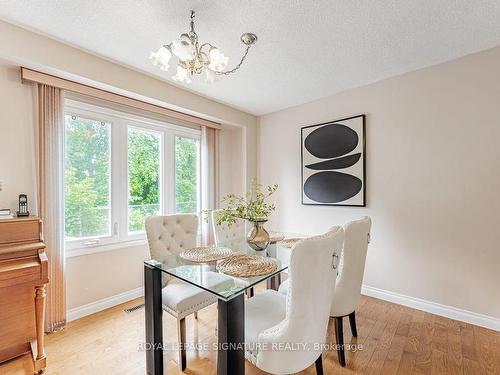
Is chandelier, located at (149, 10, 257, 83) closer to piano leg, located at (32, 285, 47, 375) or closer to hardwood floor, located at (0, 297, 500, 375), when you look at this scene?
piano leg, located at (32, 285, 47, 375)

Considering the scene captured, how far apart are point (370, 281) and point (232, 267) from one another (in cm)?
205

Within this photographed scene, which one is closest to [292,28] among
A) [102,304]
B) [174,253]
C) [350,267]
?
[350,267]

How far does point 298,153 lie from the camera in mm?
3520

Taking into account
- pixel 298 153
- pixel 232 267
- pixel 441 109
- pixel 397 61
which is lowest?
pixel 232 267

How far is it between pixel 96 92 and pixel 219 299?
229 cm

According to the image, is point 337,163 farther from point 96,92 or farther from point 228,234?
point 96,92

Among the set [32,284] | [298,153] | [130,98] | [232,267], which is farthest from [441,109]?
[32,284]

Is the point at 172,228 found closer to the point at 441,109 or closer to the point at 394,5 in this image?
the point at 394,5

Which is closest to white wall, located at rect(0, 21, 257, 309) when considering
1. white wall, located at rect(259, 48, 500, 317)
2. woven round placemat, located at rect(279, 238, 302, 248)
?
woven round placemat, located at rect(279, 238, 302, 248)

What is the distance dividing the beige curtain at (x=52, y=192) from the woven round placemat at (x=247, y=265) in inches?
62.1

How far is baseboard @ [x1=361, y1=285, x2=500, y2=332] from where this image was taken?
2.20m

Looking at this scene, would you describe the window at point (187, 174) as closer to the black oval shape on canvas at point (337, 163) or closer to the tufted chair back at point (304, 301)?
the black oval shape on canvas at point (337, 163)

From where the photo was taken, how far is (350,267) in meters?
1.72

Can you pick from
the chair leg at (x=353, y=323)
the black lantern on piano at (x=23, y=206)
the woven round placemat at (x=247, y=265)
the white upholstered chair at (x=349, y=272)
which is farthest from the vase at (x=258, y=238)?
the black lantern on piano at (x=23, y=206)
